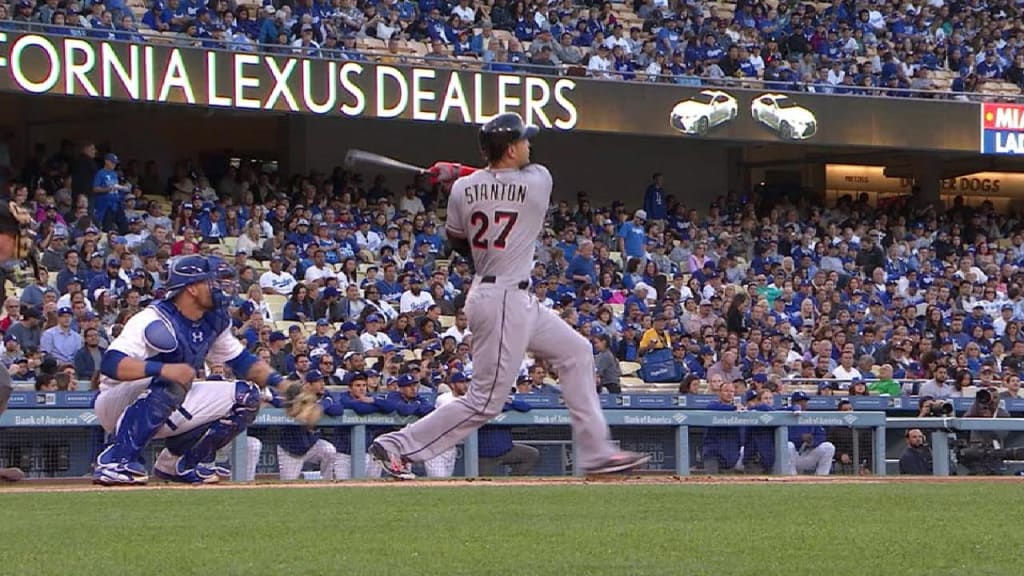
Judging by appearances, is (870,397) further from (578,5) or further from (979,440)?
(578,5)

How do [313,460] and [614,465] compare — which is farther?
[313,460]

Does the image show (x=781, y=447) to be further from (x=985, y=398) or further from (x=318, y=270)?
(x=318, y=270)

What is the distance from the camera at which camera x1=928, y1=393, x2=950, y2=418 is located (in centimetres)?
1792

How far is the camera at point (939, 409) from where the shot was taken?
58.8 ft

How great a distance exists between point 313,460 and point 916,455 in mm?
5970

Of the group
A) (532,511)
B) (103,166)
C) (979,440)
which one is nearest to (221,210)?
(103,166)

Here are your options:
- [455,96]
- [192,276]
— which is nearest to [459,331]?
[455,96]

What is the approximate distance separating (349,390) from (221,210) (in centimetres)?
708

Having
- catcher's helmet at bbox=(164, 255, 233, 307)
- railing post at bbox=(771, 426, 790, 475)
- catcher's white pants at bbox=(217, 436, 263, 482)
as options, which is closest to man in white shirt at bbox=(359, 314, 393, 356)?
catcher's white pants at bbox=(217, 436, 263, 482)

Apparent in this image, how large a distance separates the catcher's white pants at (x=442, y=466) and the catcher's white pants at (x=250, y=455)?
1.37 meters

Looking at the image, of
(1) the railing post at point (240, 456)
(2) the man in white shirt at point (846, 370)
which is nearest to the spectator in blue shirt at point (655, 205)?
(2) the man in white shirt at point (846, 370)

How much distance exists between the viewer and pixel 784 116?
28.3 m

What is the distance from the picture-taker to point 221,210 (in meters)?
22.2

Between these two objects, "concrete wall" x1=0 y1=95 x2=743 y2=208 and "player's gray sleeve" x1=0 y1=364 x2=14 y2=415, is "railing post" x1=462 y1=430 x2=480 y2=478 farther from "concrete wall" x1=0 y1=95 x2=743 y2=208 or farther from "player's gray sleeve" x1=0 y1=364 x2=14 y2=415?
"concrete wall" x1=0 y1=95 x2=743 y2=208
